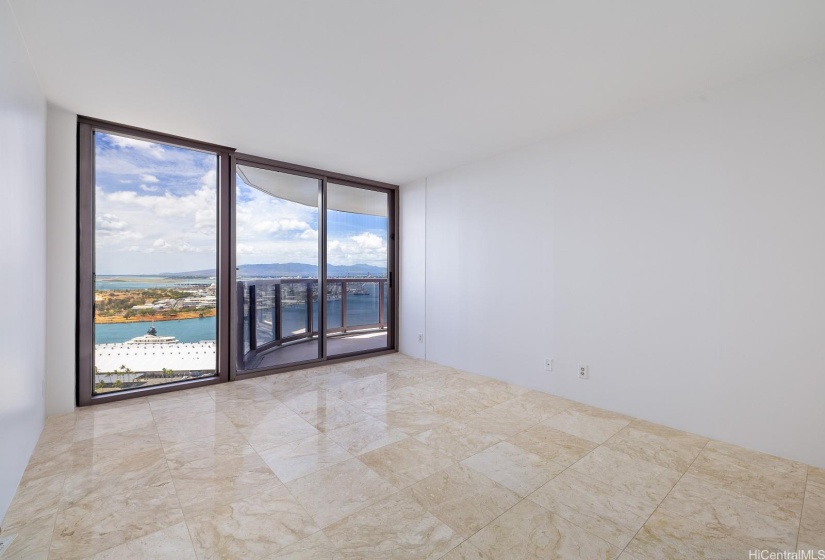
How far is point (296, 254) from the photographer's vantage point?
14.9 feet

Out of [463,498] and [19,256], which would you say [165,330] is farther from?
[463,498]

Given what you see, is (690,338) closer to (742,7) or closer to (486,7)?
(742,7)

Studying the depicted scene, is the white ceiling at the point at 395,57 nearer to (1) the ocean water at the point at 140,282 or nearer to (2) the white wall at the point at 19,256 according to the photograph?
(2) the white wall at the point at 19,256

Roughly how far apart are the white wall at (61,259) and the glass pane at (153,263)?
21 centimetres

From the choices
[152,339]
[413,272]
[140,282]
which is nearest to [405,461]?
[152,339]

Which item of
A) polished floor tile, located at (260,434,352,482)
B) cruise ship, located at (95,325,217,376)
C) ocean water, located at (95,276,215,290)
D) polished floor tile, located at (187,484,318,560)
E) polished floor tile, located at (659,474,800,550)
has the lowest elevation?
polished floor tile, located at (659,474,800,550)

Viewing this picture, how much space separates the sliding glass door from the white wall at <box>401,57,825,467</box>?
78.9 inches

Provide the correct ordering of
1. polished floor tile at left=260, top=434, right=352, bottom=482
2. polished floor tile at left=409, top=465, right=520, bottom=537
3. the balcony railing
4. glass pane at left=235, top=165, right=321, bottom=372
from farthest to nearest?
the balcony railing
glass pane at left=235, top=165, right=321, bottom=372
polished floor tile at left=260, top=434, right=352, bottom=482
polished floor tile at left=409, top=465, right=520, bottom=537

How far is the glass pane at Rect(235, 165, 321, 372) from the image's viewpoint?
13.6 feet

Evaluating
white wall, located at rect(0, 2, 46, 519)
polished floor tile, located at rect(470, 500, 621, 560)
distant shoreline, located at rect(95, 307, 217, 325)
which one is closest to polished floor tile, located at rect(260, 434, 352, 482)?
polished floor tile, located at rect(470, 500, 621, 560)

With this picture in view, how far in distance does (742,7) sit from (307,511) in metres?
3.31

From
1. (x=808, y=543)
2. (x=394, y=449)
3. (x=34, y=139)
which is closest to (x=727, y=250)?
(x=808, y=543)

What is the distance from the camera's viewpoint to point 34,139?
2.43 metres

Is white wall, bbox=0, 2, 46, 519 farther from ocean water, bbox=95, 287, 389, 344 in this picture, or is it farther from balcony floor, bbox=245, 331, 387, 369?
balcony floor, bbox=245, 331, 387, 369
